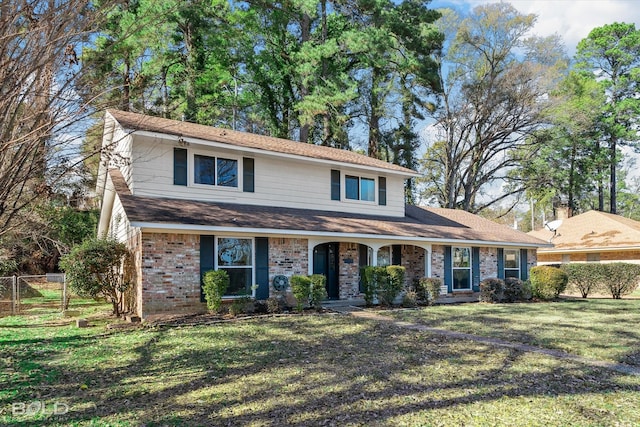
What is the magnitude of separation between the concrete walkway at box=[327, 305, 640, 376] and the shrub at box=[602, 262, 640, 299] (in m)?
12.5

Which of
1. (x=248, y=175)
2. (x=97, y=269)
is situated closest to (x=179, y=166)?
(x=248, y=175)

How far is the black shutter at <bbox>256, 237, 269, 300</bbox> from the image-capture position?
40.4 ft

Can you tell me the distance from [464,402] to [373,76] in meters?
27.0

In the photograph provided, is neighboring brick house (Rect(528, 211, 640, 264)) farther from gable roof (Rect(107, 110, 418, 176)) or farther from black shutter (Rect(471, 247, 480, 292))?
gable roof (Rect(107, 110, 418, 176))

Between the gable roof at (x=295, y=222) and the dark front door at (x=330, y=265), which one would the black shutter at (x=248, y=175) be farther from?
the dark front door at (x=330, y=265)

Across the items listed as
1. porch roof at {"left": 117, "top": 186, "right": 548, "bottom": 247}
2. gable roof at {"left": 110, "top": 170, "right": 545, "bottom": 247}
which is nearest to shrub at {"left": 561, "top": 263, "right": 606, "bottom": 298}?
porch roof at {"left": 117, "top": 186, "right": 548, "bottom": 247}

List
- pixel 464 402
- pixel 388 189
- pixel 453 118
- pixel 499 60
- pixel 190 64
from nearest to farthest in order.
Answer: pixel 464 402
pixel 388 189
pixel 190 64
pixel 499 60
pixel 453 118

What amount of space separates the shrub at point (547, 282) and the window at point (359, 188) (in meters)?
7.17

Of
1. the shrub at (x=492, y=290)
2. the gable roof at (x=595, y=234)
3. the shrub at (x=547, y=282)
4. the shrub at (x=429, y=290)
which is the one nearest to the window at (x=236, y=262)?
the shrub at (x=429, y=290)

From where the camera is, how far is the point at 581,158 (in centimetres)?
3416

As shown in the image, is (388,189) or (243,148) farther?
(388,189)

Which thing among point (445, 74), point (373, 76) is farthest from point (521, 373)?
point (445, 74)

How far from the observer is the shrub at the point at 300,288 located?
38.5ft

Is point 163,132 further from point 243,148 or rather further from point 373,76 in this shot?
point 373,76
